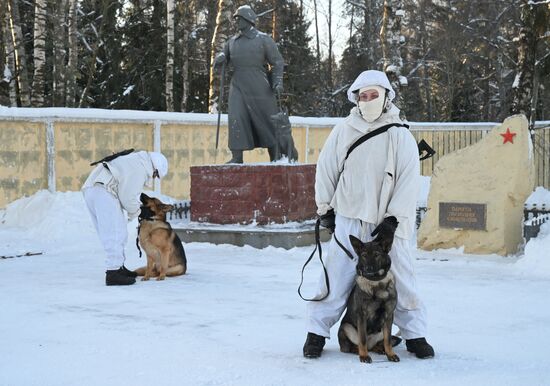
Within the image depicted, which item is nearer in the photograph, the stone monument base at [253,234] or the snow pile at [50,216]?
the stone monument base at [253,234]

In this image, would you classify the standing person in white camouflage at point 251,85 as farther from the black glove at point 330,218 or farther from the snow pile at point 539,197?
the black glove at point 330,218

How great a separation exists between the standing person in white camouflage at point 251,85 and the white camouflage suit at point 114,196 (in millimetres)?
4373

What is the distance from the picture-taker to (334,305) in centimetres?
497

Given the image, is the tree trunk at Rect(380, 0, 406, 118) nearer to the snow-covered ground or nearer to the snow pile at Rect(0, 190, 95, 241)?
the snow pile at Rect(0, 190, 95, 241)

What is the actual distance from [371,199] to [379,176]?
158mm

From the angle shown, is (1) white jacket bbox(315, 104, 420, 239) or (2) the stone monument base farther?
(2) the stone monument base

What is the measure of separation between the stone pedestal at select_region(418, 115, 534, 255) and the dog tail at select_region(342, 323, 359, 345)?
18.7 feet

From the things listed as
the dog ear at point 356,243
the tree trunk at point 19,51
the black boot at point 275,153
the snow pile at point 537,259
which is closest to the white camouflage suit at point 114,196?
the dog ear at point 356,243

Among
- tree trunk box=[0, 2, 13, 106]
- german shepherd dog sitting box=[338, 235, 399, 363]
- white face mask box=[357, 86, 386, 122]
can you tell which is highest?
tree trunk box=[0, 2, 13, 106]

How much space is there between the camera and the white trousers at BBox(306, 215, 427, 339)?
16.0ft

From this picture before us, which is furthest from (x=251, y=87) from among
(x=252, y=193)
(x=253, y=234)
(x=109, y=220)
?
(x=109, y=220)

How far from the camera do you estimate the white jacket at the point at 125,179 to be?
777 centimetres

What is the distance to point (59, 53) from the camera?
68.6 ft

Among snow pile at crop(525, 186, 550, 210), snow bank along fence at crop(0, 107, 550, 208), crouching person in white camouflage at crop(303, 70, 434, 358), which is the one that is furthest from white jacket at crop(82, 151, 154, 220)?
snow pile at crop(525, 186, 550, 210)
